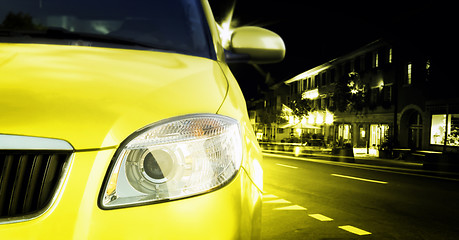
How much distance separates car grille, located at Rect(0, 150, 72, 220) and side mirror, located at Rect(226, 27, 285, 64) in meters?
1.51

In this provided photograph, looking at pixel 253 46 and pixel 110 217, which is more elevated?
pixel 253 46

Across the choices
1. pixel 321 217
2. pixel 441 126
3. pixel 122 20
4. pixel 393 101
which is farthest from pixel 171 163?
pixel 393 101

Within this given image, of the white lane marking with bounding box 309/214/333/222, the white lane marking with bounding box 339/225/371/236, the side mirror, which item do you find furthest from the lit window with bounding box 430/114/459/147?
the side mirror

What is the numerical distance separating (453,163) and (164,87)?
15.7m

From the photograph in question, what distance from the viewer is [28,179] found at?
1.14 m

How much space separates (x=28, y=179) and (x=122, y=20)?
1338mm

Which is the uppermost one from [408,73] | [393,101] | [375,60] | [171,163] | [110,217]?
[375,60]

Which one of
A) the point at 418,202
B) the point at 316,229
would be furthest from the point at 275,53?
the point at 418,202

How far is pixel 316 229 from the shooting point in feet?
15.8

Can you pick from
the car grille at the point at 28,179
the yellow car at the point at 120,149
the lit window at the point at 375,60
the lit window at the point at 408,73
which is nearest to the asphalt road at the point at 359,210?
the yellow car at the point at 120,149

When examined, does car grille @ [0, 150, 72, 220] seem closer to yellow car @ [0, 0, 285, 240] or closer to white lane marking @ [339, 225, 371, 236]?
yellow car @ [0, 0, 285, 240]

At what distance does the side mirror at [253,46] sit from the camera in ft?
8.21

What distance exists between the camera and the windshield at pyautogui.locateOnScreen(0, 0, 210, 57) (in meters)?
2.02

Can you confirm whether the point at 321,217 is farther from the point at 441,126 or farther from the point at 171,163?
the point at 441,126
